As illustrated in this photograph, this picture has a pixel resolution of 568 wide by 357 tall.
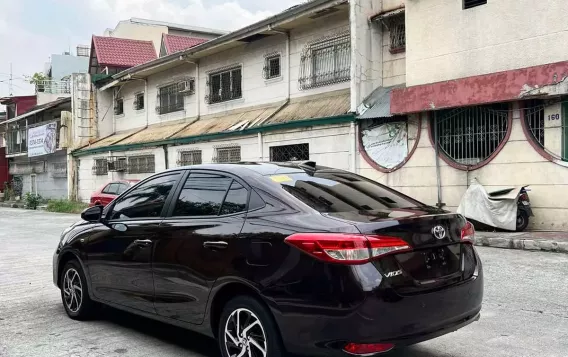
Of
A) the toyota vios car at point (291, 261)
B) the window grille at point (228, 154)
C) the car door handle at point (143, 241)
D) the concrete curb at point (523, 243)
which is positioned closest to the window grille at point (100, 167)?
the window grille at point (228, 154)

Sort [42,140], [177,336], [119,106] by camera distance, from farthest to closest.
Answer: [42,140] → [119,106] → [177,336]

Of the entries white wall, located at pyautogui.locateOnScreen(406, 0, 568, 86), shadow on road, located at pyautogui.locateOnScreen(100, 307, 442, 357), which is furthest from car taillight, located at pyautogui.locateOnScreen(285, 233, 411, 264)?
white wall, located at pyautogui.locateOnScreen(406, 0, 568, 86)

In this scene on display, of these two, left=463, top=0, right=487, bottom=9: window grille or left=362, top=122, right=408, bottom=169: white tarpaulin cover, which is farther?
left=362, top=122, right=408, bottom=169: white tarpaulin cover

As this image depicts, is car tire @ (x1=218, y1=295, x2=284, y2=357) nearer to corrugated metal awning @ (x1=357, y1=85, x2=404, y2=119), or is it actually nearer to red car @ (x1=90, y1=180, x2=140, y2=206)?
corrugated metal awning @ (x1=357, y1=85, x2=404, y2=119)

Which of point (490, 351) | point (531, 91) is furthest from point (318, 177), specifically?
point (531, 91)

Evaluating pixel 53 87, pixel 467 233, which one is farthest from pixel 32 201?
pixel 467 233

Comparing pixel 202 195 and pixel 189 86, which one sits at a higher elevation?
pixel 189 86

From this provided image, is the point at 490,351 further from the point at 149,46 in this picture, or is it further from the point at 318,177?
the point at 149,46

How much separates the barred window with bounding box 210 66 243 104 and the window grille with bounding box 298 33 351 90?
348cm

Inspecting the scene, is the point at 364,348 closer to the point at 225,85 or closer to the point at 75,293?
the point at 75,293

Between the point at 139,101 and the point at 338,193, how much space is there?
908 inches

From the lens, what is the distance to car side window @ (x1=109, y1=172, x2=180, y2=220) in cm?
468

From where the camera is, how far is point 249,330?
3674mm

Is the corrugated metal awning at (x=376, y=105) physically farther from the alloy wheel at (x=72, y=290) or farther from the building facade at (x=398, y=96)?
the alloy wheel at (x=72, y=290)
